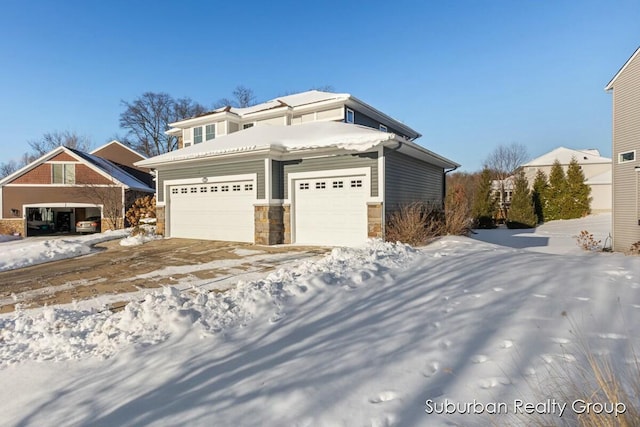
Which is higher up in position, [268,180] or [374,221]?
[268,180]

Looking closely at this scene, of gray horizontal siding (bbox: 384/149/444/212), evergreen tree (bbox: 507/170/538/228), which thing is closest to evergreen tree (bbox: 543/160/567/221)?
evergreen tree (bbox: 507/170/538/228)

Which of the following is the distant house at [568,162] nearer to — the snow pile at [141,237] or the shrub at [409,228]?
the shrub at [409,228]

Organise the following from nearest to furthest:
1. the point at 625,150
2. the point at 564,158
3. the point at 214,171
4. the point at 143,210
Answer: the point at 625,150 → the point at 214,171 → the point at 143,210 → the point at 564,158

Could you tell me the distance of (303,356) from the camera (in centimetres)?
304

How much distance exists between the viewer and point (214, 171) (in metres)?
12.6

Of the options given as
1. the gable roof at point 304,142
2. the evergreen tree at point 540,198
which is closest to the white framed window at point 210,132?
the gable roof at point 304,142

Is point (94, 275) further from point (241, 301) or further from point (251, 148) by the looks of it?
point (251, 148)

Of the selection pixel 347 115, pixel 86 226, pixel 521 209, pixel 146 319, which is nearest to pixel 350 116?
pixel 347 115

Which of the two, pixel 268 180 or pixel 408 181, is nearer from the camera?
pixel 268 180

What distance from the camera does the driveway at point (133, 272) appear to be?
562 cm

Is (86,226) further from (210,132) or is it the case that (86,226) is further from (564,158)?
(564,158)

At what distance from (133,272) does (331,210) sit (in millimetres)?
5853

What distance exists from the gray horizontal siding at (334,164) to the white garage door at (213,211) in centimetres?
138

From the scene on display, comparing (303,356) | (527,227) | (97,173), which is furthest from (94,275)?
(527,227)
